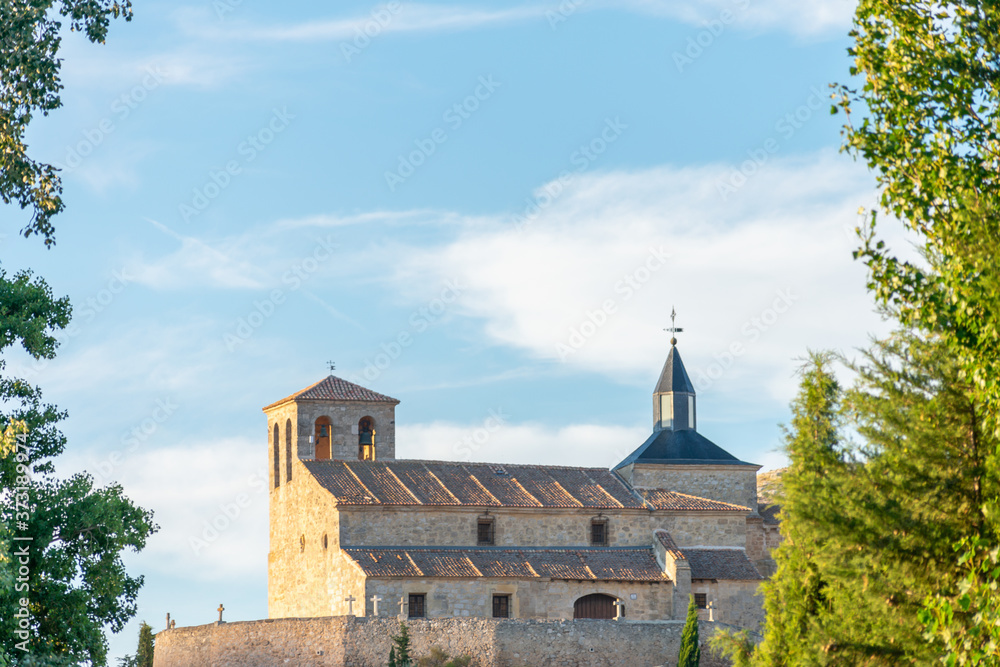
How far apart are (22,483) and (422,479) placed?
25743 millimetres

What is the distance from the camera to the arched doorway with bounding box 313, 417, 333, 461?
43.9m

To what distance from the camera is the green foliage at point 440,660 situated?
34156 millimetres

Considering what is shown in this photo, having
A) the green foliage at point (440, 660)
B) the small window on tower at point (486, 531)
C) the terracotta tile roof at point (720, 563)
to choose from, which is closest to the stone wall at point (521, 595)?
the terracotta tile roof at point (720, 563)

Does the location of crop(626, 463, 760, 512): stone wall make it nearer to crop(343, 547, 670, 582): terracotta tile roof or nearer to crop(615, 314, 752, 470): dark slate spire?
crop(615, 314, 752, 470): dark slate spire

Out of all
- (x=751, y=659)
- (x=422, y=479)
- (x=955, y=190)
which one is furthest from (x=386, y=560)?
(x=955, y=190)

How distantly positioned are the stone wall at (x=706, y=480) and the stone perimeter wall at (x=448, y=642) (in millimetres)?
9528

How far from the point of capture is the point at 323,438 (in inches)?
1743

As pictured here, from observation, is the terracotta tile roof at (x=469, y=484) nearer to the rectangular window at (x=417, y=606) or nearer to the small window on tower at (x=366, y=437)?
the small window on tower at (x=366, y=437)

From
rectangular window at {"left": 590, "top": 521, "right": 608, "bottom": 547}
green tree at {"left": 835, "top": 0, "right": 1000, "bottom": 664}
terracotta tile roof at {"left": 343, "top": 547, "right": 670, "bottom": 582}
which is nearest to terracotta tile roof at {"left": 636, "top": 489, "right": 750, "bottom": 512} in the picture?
terracotta tile roof at {"left": 343, "top": 547, "right": 670, "bottom": 582}

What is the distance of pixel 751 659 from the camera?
21344mm

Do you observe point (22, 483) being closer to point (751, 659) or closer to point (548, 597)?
point (751, 659)

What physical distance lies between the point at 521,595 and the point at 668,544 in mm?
5804

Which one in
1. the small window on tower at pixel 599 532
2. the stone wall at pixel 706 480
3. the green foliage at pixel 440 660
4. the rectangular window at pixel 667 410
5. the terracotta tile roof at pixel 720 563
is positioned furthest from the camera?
the rectangular window at pixel 667 410

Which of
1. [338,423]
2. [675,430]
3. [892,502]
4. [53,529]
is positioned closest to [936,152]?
[892,502]
